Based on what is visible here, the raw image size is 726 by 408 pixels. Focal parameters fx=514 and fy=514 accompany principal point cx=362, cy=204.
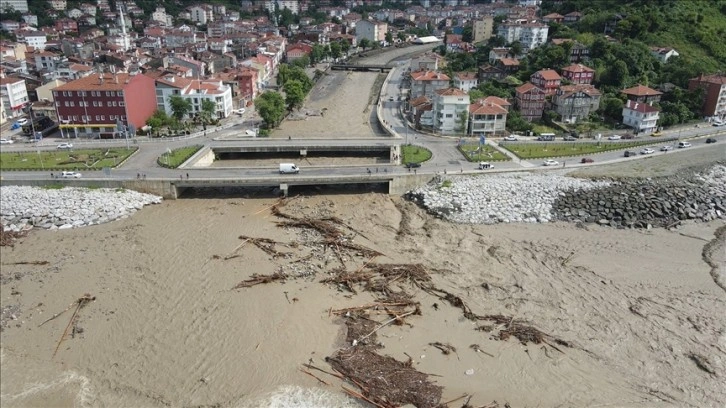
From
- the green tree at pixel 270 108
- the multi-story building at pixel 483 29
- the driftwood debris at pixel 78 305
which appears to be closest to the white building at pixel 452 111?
the green tree at pixel 270 108

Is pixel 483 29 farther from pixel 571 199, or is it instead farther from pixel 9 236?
pixel 9 236

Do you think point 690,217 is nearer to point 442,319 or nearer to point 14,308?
point 442,319

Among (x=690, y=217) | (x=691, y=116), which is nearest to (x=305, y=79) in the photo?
(x=691, y=116)

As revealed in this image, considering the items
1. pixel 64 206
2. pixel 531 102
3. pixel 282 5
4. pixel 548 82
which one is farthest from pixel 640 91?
pixel 282 5

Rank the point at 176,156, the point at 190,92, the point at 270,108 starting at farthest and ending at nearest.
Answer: the point at 190,92 → the point at 270,108 → the point at 176,156

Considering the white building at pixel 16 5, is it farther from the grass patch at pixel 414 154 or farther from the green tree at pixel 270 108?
the grass patch at pixel 414 154

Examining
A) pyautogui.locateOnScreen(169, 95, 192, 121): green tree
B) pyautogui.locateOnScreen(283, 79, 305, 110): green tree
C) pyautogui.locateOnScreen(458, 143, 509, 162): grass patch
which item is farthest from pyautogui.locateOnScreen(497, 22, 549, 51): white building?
pyautogui.locateOnScreen(169, 95, 192, 121): green tree
